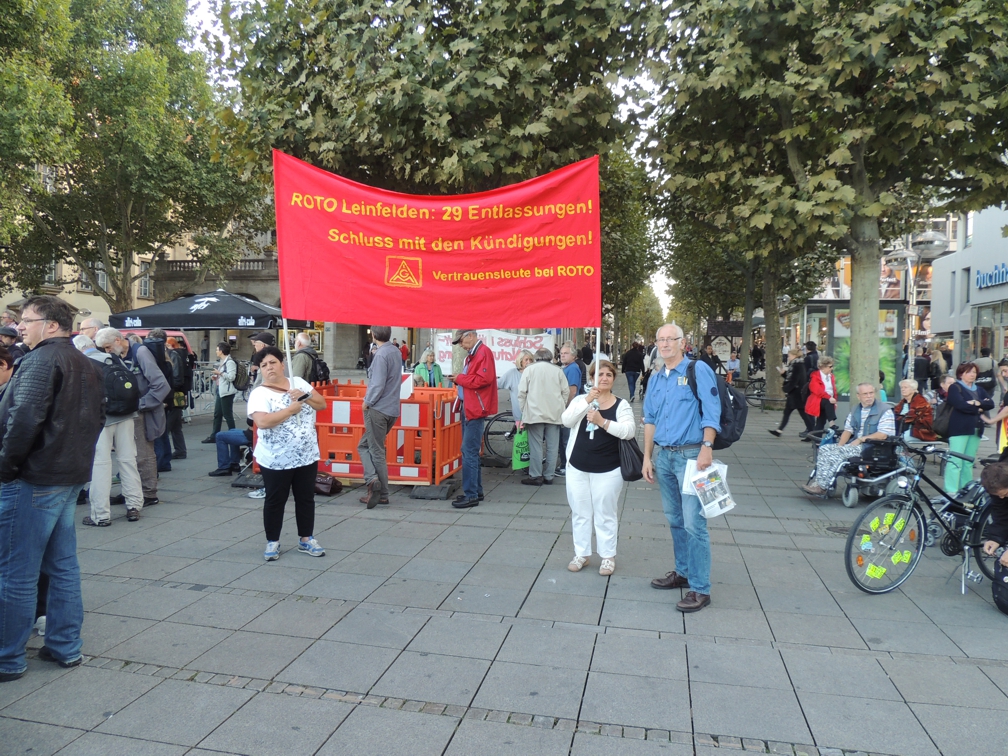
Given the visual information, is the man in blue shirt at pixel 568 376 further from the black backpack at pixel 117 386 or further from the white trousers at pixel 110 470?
the black backpack at pixel 117 386

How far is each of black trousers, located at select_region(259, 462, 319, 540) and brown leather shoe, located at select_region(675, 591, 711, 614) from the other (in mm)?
2854

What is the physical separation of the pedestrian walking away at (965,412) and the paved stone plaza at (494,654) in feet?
7.27

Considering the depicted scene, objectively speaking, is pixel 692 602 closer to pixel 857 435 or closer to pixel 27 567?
pixel 27 567

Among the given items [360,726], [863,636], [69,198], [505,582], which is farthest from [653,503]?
[69,198]

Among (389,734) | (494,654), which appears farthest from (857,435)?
(389,734)

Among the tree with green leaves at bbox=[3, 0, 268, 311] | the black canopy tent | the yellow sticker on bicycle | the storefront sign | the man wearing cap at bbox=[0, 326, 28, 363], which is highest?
the tree with green leaves at bbox=[3, 0, 268, 311]

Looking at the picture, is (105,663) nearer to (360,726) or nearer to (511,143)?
(360,726)

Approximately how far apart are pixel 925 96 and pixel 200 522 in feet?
29.5

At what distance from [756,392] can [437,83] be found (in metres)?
17.3

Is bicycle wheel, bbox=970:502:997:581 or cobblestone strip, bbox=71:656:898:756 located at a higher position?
bicycle wheel, bbox=970:502:997:581

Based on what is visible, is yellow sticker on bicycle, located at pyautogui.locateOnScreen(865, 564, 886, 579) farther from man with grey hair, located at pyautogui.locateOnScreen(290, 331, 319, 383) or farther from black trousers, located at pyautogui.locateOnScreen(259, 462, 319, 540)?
man with grey hair, located at pyautogui.locateOnScreen(290, 331, 319, 383)

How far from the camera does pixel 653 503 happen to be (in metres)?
8.34

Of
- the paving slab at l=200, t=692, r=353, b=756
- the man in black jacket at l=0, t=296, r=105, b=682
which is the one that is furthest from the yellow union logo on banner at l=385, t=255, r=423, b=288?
the paving slab at l=200, t=692, r=353, b=756

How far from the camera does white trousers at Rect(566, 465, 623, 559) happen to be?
5.62 meters
